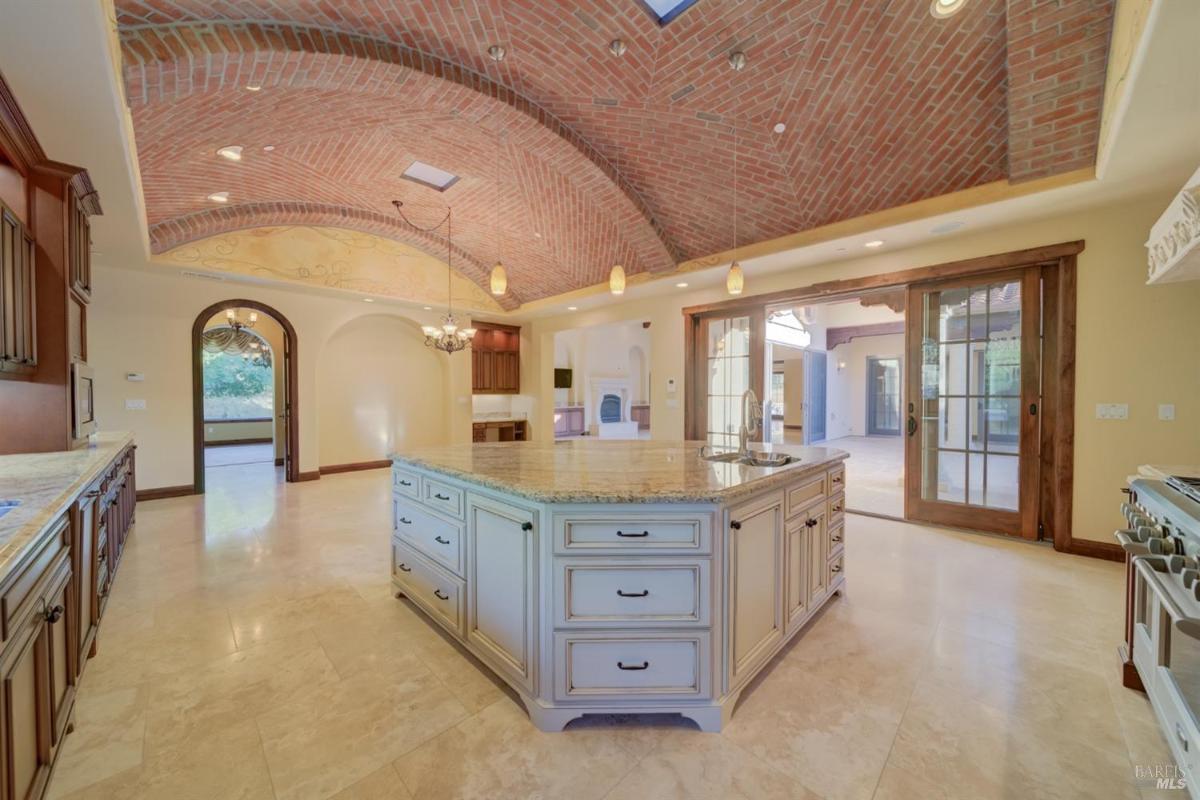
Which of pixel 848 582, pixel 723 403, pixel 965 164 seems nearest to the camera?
pixel 848 582

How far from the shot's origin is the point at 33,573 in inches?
50.8

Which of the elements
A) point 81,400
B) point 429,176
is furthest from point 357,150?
point 81,400

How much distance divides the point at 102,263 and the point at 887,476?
9808 mm

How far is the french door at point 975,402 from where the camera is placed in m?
3.77

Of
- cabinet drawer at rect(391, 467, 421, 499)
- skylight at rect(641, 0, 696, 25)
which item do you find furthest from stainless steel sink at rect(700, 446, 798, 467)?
skylight at rect(641, 0, 696, 25)

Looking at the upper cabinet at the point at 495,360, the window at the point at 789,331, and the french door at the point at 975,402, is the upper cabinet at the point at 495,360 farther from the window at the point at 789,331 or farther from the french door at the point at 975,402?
the french door at the point at 975,402

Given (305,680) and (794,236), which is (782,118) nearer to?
(794,236)

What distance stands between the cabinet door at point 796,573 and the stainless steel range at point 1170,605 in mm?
1053

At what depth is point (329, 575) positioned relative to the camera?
3146mm

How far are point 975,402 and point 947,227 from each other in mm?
1499

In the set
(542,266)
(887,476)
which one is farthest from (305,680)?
(887,476)

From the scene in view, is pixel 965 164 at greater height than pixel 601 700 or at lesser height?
greater

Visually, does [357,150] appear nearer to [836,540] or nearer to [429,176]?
[429,176]

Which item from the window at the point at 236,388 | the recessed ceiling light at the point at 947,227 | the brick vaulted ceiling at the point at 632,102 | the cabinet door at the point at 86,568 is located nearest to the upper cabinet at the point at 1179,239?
the brick vaulted ceiling at the point at 632,102
